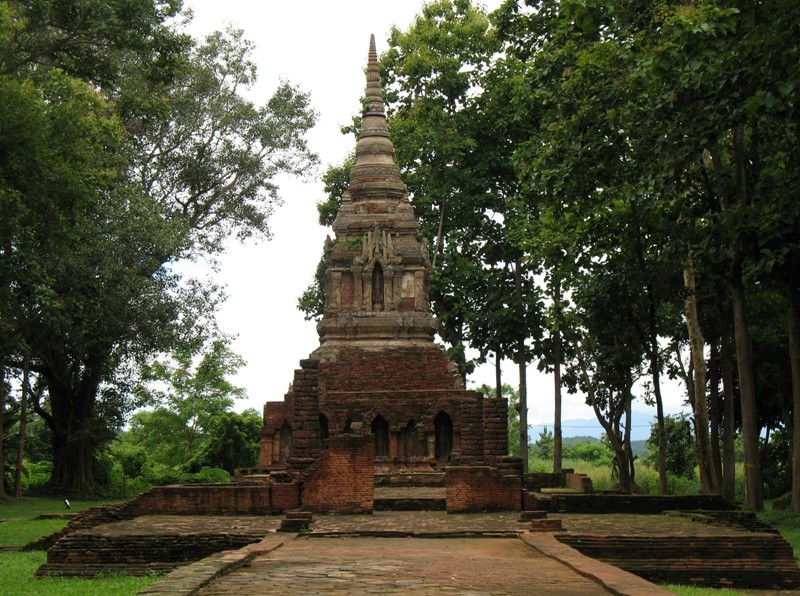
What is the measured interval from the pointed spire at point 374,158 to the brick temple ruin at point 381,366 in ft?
0.11

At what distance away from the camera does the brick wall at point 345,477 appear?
52.7 feet

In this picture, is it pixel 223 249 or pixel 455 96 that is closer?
pixel 223 249

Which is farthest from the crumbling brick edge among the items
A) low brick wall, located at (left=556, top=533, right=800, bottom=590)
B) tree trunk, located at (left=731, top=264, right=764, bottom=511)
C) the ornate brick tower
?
the ornate brick tower

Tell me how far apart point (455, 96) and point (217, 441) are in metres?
13.3

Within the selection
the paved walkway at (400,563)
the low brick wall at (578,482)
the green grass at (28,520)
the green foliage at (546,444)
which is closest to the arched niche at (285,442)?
the green grass at (28,520)

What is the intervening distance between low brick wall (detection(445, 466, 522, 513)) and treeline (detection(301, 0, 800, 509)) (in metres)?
3.81

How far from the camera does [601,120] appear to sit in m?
16.8

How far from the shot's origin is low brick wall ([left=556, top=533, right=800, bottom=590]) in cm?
1102

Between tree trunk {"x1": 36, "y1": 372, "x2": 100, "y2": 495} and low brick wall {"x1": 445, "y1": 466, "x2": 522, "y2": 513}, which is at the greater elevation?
tree trunk {"x1": 36, "y1": 372, "x2": 100, "y2": 495}

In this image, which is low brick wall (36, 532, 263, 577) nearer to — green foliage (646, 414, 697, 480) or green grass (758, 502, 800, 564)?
green grass (758, 502, 800, 564)

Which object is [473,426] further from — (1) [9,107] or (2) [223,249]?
(2) [223,249]

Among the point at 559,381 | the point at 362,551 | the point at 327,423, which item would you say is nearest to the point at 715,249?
the point at 362,551

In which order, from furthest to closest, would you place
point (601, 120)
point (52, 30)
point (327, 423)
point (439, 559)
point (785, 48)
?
point (327, 423) → point (52, 30) → point (601, 120) → point (785, 48) → point (439, 559)

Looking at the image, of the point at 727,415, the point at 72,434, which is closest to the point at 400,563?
the point at 727,415
